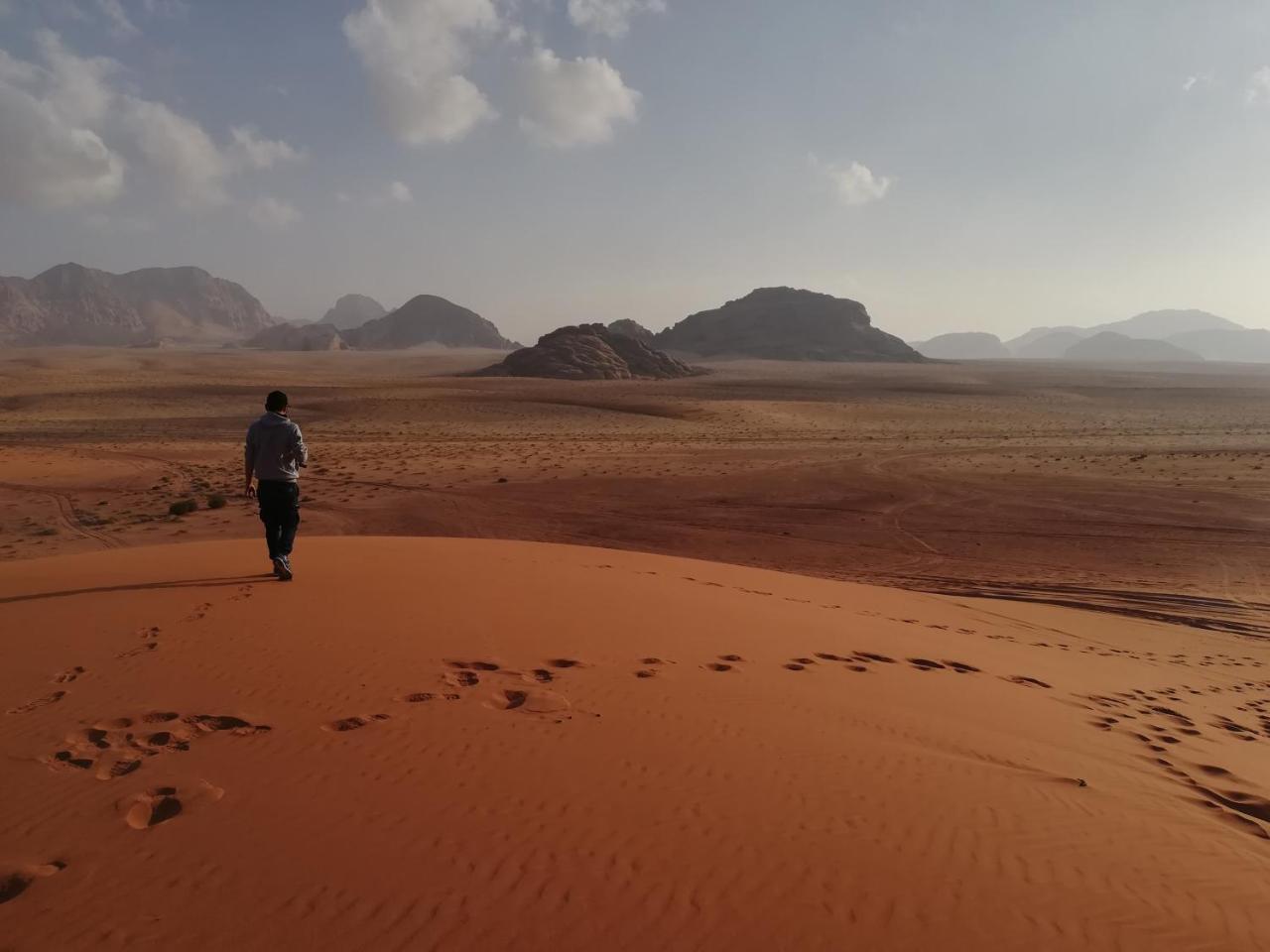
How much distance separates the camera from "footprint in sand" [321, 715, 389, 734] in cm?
401

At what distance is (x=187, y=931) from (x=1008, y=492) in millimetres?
20515

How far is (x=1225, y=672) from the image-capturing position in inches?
307

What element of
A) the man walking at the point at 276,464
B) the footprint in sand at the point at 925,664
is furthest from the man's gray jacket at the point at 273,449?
the footprint in sand at the point at 925,664

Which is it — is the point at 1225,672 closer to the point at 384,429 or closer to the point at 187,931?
the point at 187,931

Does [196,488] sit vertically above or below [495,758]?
below

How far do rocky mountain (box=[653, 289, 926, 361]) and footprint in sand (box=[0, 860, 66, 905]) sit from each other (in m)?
140

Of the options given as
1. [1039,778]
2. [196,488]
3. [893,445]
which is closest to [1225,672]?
[1039,778]

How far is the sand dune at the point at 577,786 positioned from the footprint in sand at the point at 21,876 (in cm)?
1

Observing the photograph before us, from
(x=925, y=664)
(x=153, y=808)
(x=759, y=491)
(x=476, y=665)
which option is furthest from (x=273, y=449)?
(x=759, y=491)

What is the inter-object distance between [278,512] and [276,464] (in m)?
0.50

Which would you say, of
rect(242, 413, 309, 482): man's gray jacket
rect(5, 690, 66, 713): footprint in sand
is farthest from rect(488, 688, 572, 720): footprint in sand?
rect(242, 413, 309, 482): man's gray jacket

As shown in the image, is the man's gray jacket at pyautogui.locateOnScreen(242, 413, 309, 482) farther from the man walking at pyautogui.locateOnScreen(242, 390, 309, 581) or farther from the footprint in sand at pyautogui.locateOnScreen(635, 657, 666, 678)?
the footprint in sand at pyautogui.locateOnScreen(635, 657, 666, 678)

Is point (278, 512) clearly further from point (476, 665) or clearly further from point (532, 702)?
point (532, 702)

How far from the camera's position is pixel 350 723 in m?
4.10
